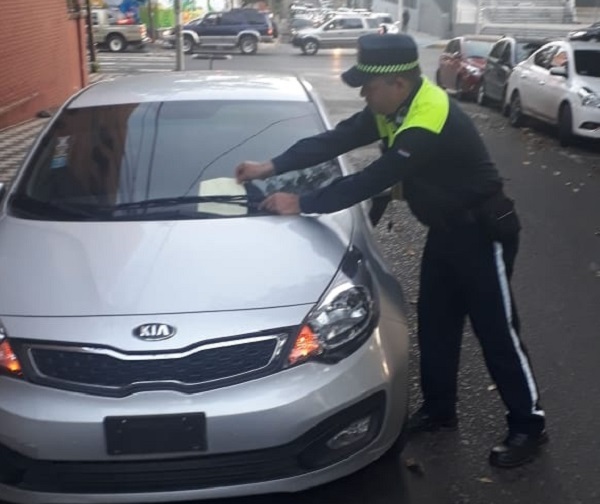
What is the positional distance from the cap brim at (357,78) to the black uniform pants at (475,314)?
677mm

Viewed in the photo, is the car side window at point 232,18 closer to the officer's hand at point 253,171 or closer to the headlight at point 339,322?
the officer's hand at point 253,171

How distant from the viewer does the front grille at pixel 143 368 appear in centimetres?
318

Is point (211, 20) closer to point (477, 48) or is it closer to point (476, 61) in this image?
point (477, 48)

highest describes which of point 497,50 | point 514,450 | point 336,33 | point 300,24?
point 514,450

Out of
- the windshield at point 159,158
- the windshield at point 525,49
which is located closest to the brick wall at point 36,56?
the windshield at point 525,49

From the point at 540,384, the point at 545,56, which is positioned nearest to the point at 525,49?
the point at 545,56

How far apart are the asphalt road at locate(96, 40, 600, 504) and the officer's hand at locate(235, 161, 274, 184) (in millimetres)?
1302

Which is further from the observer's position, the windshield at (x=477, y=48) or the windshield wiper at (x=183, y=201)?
the windshield at (x=477, y=48)

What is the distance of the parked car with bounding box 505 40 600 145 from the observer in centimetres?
1288

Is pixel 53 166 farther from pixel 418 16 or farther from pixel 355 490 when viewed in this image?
pixel 418 16

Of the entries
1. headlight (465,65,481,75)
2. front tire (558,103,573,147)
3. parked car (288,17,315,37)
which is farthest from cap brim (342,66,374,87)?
parked car (288,17,315,37)

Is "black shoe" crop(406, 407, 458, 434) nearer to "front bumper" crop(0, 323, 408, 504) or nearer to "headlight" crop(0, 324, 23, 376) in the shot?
"front bumper" crop(0, 323, 408, 504)

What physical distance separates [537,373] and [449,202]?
64.0 inches

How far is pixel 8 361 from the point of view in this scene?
325cm
